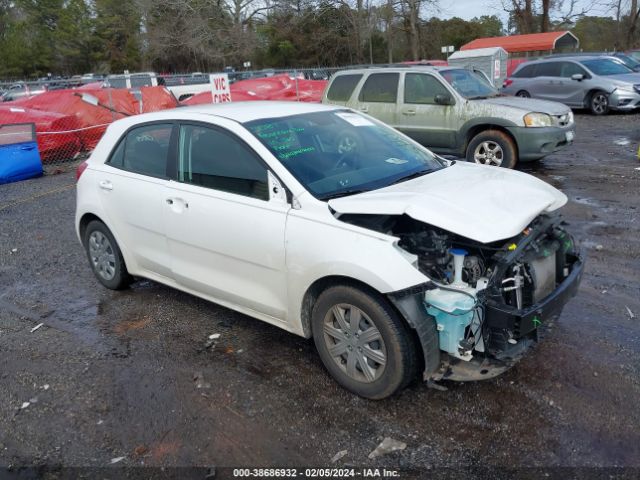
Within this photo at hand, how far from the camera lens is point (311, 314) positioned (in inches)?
142

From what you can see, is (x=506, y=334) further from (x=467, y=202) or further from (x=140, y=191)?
(x=140, y=191)

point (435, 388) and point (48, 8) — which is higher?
point (48, 8)

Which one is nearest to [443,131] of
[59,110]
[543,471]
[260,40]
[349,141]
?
[349,141]

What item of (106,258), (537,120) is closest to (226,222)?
(106,258)

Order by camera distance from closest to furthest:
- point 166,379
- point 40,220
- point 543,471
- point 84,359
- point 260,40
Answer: point 543,471, point 166,379, point 84,359, point 40,220, point 260,40

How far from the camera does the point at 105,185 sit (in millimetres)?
5035

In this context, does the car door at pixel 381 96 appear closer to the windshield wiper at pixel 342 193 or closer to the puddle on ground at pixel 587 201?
the puddle on ground at pixel 587 201

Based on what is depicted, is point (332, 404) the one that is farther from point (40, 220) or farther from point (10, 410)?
point (40, 220)

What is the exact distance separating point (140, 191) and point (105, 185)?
58 cm

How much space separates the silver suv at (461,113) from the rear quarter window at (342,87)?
0.9 inches

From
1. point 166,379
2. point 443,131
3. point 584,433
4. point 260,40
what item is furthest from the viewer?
point 260,40

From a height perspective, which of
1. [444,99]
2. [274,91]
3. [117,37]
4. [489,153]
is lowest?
[489,153]

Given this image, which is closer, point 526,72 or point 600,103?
point 600,103

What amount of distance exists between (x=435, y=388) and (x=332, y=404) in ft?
2.19
